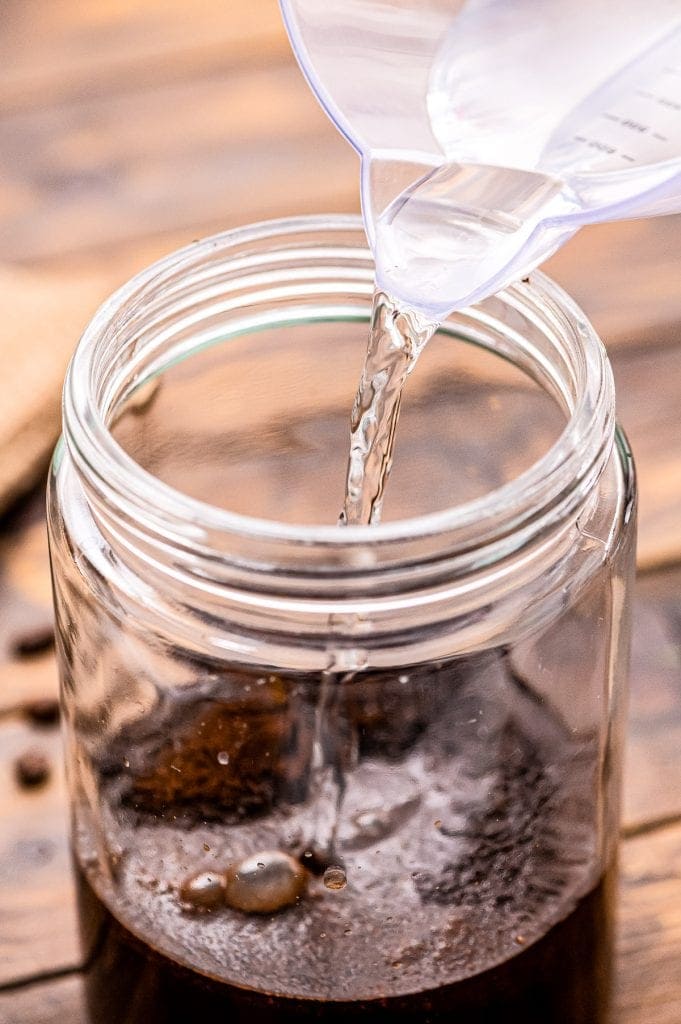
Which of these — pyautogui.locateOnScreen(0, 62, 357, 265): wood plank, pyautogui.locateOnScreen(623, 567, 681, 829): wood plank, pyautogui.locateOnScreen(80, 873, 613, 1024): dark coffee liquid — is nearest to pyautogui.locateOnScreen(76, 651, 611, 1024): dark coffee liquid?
pyautogui.locateOnScreen(80, 873, 613, 1024): dark coffee liquid

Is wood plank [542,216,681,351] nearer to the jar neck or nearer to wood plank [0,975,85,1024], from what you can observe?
the jar neck

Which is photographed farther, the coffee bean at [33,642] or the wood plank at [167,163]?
the wood plank at [167,163]

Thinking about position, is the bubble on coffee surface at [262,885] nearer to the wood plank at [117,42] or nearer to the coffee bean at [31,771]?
the coffee bean at [31,771]

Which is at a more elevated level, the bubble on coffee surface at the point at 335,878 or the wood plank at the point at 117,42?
the wood plank at the point at 117,42

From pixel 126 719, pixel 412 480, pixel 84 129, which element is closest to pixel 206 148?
pixel 84 129

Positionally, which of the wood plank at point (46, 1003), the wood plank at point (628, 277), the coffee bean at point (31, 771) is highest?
the wood plank at point (628, 277)

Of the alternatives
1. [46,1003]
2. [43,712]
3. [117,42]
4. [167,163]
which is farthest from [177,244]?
[46,1003]

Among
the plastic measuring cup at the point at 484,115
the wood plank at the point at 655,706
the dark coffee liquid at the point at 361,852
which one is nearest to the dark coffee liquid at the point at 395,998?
the dark coffee liquid at the point at 361,852

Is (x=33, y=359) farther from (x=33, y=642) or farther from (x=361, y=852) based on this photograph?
(x=361, y=852)
